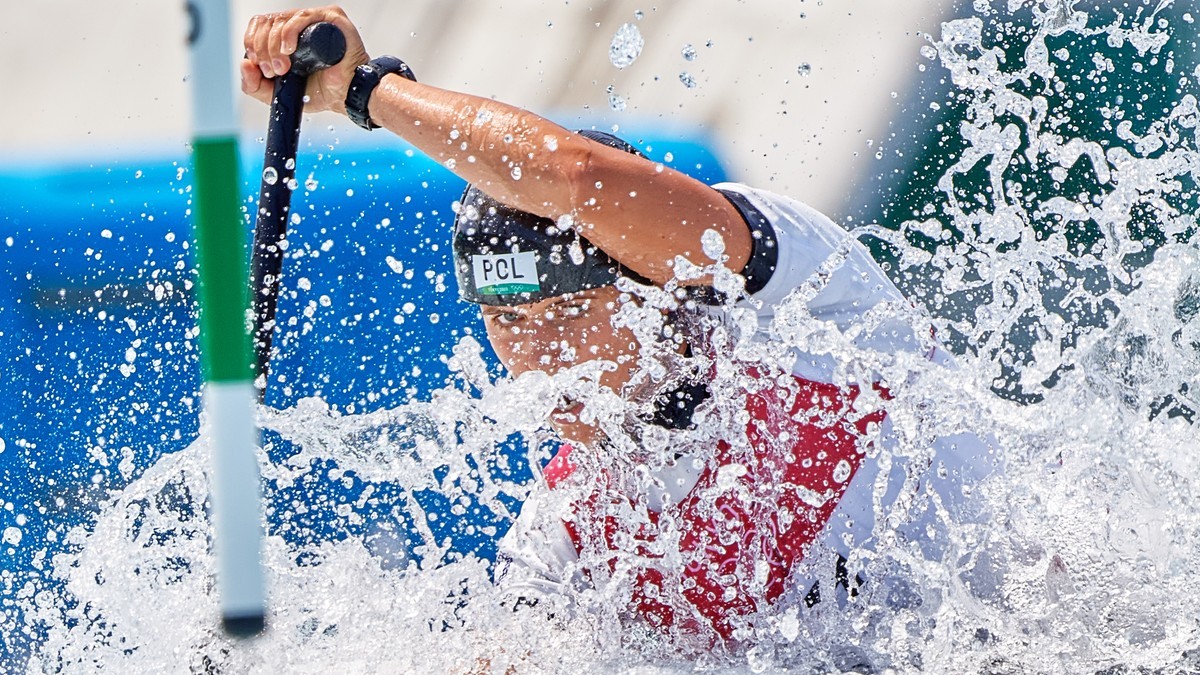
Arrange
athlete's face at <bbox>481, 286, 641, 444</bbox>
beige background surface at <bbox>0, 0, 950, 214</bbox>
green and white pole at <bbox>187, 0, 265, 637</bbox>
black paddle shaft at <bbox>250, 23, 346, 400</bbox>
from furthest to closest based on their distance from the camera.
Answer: beige background surface at <bbox>0, 0, 950, 214</bbox>, athlete's face at <bbox>481, 286, 641, 444</bbox>, black paddle shaft at <bbox>250, 23, 346, 400</bbox>, green and white pole at <bbox>187, 0, 265, 637</bbox>

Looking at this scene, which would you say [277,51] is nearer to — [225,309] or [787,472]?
[225,309]

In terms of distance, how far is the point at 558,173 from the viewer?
134 centimetres

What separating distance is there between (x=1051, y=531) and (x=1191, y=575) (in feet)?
0.52

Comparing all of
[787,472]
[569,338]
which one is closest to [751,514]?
[787,472]

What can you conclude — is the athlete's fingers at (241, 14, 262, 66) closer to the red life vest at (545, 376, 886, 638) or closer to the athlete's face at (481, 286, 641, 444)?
the athlete's face at (481, 286, 641, 444)

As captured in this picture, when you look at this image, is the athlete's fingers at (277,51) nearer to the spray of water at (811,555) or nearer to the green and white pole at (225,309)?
the green and white pole at (225,309)

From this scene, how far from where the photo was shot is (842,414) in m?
1.59

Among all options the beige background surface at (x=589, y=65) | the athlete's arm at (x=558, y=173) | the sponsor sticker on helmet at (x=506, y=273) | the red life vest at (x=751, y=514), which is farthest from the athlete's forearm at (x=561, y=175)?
the beige background surface at (x=589, y=65)

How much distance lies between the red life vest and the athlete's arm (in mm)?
229

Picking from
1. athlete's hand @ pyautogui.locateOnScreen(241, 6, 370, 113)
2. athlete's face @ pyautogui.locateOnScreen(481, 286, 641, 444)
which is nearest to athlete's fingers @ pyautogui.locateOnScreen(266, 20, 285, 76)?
athlete's hand @ pyautogui.locateOnScreen(241, 6, 370, 113)

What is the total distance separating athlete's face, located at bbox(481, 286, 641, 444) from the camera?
61.9 inches

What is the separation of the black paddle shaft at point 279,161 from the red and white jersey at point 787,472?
1.57ft

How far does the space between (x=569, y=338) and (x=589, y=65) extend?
1.53 metres

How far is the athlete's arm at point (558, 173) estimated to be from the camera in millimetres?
1349
